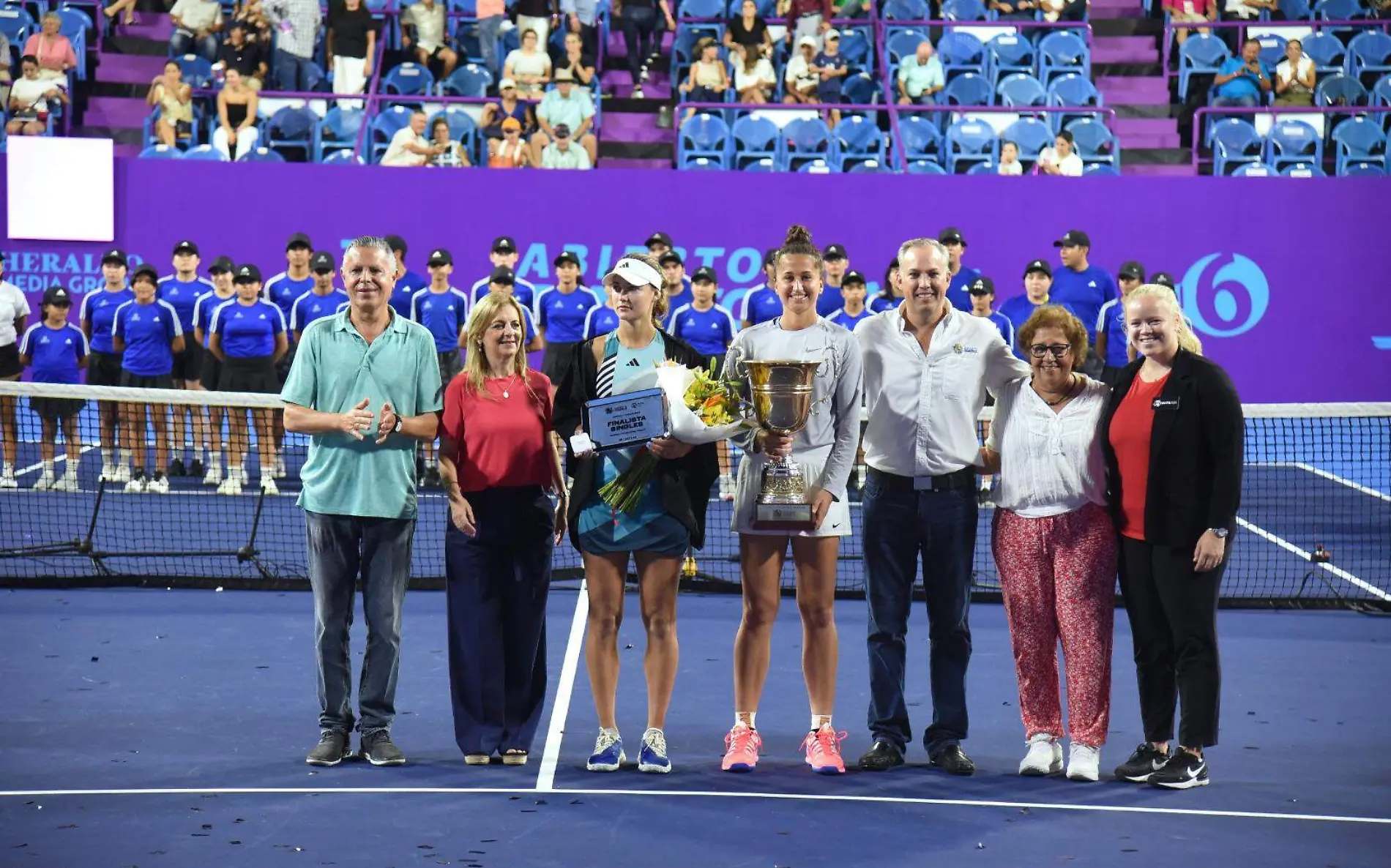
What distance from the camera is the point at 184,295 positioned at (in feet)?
→ 52.5

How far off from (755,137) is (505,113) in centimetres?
297

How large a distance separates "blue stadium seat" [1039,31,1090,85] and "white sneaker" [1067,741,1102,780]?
51.0ft

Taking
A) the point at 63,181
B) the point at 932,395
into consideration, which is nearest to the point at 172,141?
the point at 63,181

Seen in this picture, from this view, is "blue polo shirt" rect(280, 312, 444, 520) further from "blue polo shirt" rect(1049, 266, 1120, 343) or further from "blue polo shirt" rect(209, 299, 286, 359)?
"blue polo shirt" rect(1049, 266, 1120, 343)

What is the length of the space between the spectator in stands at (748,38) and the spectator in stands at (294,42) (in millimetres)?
5158

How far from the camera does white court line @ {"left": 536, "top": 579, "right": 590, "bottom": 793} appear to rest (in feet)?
22.6

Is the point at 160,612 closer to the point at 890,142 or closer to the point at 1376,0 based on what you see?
Result: the point at 890,142

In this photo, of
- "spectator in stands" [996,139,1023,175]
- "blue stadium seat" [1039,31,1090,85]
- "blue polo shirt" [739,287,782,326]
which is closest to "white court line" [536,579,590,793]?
"blue polo shirt" [739,287,782,326]

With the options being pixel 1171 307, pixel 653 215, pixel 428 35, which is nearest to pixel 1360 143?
pixel 653 215

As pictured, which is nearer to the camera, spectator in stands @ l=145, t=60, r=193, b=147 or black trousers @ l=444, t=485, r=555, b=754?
black trousers @ l=444, t=485, r=555, b=754

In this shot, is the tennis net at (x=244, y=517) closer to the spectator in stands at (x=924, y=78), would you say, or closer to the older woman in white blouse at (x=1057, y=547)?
the older woman in white blouse at (x=1057, y=547)

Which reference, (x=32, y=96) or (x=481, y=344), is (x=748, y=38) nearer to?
(x=32, y=96)

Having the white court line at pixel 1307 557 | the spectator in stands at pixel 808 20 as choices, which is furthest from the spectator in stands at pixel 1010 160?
the white court line at pixel 1307 557

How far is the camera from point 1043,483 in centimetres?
685
